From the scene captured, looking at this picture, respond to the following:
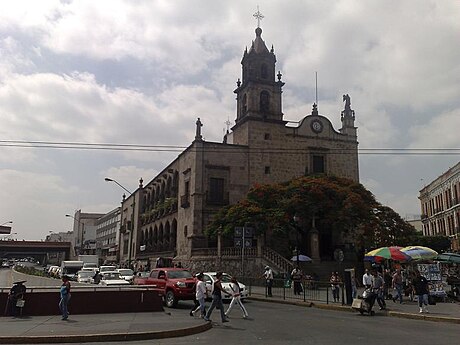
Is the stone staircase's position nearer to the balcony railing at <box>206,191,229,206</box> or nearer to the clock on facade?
the balcony railing at <box>206,191,229,206</box>

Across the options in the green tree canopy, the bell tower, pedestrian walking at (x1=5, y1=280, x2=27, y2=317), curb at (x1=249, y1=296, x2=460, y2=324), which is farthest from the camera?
the bell tower

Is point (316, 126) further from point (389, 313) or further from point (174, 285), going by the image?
point (389, 313)

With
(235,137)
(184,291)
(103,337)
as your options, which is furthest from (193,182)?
(103,337)

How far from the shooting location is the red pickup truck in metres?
19.2

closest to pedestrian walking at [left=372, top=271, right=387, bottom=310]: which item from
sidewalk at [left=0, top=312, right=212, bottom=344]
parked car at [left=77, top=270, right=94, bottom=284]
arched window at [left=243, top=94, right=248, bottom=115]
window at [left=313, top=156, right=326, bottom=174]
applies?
sidewalk at [left=0, top=312, right=212, bottom=344]

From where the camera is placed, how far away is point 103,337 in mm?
11289

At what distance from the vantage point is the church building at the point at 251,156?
43594mm

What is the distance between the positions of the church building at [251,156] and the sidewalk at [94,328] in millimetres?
25873

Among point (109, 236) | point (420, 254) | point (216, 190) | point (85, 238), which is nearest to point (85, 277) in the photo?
point (216, 190)

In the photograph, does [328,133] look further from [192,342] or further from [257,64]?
[192,342]

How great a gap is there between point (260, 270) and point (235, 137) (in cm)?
1860

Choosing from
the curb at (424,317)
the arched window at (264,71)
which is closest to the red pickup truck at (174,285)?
the curb at (424,317)

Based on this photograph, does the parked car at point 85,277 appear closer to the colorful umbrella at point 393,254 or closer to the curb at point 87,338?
the colorful umbrella at point 393,254

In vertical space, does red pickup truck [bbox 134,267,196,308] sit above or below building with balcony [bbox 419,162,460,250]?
below
